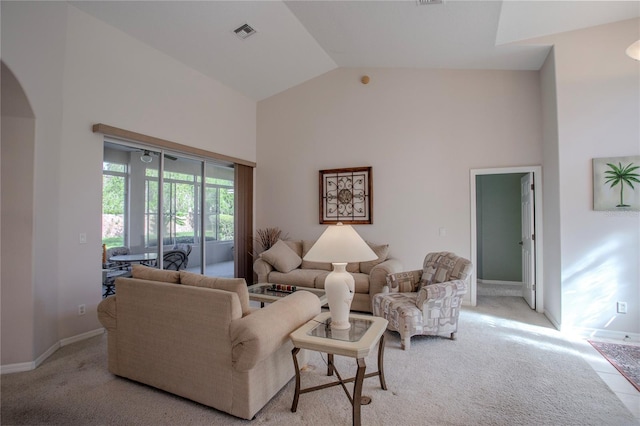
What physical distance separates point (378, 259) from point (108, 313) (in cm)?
335

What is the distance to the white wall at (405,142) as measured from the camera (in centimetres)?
455

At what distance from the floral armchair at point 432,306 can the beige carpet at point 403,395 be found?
190mm

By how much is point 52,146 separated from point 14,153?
360 mm

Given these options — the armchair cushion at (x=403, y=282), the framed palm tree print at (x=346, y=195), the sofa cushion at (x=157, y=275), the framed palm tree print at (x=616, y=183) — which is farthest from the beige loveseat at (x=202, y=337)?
the framed palm tree print at (x=616, y=183)

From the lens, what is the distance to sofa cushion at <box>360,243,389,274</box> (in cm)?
462

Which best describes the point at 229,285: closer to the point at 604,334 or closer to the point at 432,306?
the point at 432,306

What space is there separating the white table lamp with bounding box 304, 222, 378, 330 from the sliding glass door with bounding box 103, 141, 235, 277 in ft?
9.73

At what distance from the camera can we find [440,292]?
321 centimetres

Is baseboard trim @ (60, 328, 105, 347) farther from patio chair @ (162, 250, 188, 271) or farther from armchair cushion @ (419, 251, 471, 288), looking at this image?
armchair cushion @ (419, 251, 471, 288)

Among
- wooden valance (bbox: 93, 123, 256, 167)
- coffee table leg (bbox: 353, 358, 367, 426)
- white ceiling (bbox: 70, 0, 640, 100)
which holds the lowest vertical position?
coffee table leg (bbox: 353, 358, 367, 426)

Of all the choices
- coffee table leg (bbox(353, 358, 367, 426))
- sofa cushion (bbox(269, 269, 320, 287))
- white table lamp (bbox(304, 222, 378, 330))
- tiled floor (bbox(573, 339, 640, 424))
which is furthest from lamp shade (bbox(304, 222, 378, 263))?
sofa cushion (bbox(269, 269, 320, 287))

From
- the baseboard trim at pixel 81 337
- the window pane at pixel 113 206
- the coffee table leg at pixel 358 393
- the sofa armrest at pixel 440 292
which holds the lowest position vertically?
the baseboard trim at pixel 81 337

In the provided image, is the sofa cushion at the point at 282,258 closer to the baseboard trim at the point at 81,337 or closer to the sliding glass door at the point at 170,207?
the sliding glass door at the point at 170,207

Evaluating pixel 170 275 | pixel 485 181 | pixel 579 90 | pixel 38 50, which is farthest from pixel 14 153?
pixel 485 181
